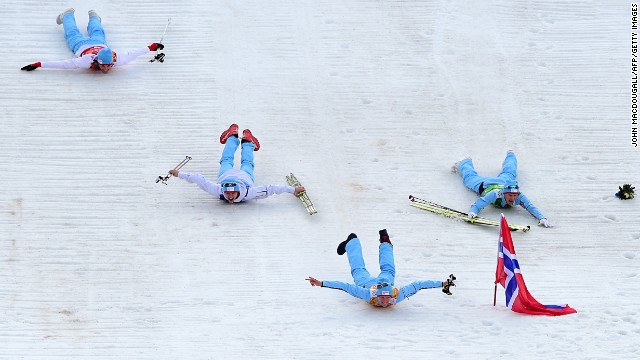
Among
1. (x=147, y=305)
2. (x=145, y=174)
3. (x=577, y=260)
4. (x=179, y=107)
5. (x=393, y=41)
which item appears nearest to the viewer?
(x=147, y=305)

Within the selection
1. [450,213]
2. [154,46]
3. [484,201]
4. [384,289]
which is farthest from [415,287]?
[154,46]

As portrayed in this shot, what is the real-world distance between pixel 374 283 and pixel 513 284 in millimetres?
1430

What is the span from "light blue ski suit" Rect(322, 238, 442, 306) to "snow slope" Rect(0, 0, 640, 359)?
0.22m

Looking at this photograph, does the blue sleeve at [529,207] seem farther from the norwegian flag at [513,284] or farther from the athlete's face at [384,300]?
the athlete's face at [384,300]

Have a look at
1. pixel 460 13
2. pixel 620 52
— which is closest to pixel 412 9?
pixel 460 13

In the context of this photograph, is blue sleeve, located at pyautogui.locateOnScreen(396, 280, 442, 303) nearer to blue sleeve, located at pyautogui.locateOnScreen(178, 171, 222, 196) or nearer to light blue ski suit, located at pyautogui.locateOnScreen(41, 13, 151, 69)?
blue sleeve, located at pyautogui.locateOnScreen(178, 171, 222, 196)

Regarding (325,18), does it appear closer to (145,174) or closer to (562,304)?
(145,174)

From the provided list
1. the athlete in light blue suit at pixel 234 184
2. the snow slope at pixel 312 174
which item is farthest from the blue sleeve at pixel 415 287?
the athlete in light blue suit at pixel 234 184

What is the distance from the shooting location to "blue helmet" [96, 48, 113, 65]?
18969mm

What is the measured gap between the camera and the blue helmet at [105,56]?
19.0m

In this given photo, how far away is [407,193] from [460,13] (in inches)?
186

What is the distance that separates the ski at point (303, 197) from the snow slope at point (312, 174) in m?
0.09

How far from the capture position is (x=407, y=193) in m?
17.4

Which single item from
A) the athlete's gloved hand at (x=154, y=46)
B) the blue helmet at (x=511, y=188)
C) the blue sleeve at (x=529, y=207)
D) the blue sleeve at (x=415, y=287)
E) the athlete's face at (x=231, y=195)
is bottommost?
the blue sleeve at (x=415, y=287)
